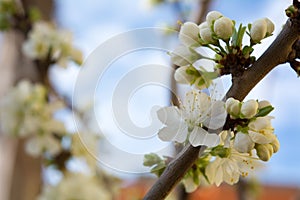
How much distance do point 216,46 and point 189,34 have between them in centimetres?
2

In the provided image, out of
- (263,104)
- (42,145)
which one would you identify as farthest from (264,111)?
(42,145)

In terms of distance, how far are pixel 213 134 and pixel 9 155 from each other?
781 millimetres

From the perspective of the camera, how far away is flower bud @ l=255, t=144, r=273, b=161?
0.34m

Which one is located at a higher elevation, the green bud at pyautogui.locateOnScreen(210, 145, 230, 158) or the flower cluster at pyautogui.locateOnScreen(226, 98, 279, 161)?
the flower cluster at pyautogui.locateOnScreen(226, 98, 279, 161)

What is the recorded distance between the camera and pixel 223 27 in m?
0.34

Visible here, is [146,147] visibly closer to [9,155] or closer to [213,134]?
[213,134]

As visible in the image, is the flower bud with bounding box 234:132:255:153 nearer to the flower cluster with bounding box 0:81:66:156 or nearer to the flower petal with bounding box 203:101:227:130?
the flower petal with bounding box 203:101:227:130

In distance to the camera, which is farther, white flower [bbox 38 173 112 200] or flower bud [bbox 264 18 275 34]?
white flower [bbox 38 173 112 200]

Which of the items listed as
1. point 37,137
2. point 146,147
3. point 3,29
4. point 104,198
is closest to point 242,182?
point 104,198

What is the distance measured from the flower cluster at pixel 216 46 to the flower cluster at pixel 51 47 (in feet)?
1.86

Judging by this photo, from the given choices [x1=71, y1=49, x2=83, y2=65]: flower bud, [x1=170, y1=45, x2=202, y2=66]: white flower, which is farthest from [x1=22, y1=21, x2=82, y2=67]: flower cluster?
[x1=170, y1=45, x2=202, y2=66]: white flower

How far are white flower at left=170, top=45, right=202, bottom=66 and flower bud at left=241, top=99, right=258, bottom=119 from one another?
62mm

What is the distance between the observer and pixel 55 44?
2.99ft

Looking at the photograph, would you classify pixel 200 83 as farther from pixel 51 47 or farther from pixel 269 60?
pixel 51 47
